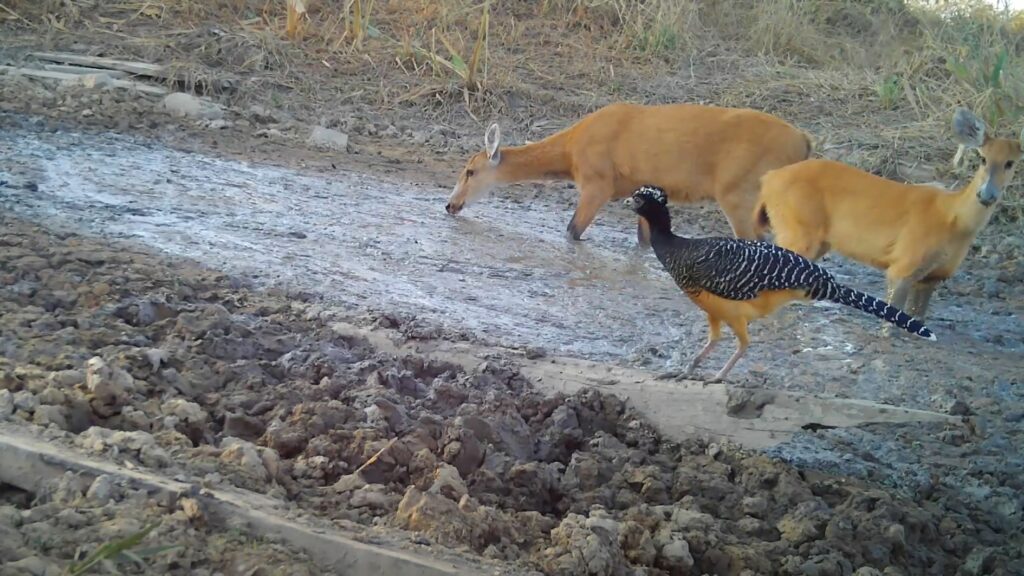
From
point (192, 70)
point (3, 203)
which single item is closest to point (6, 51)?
point (192, 70)

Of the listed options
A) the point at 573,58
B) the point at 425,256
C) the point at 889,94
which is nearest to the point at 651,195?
the point at 425,256

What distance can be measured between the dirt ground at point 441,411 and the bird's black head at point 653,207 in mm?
738

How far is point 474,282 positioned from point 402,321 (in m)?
1.52

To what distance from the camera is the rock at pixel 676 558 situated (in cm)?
345

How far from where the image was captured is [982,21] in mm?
14586

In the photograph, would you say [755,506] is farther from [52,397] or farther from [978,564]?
[52,397]

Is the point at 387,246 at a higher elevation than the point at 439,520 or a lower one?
lower

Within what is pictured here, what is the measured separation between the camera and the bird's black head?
221 inches

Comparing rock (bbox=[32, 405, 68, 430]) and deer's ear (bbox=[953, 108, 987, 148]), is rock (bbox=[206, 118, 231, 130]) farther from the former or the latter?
rock (bbox=[32, 405, 68, 430])

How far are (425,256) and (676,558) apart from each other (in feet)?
14.1

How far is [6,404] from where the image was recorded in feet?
11.9

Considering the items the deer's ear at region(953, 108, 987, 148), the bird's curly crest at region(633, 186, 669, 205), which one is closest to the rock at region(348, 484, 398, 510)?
the bird's curly crest at region(633, 186, 669, 205)

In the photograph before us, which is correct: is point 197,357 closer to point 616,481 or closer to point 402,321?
point 402,321

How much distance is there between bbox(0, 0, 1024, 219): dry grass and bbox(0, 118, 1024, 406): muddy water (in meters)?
2.61
